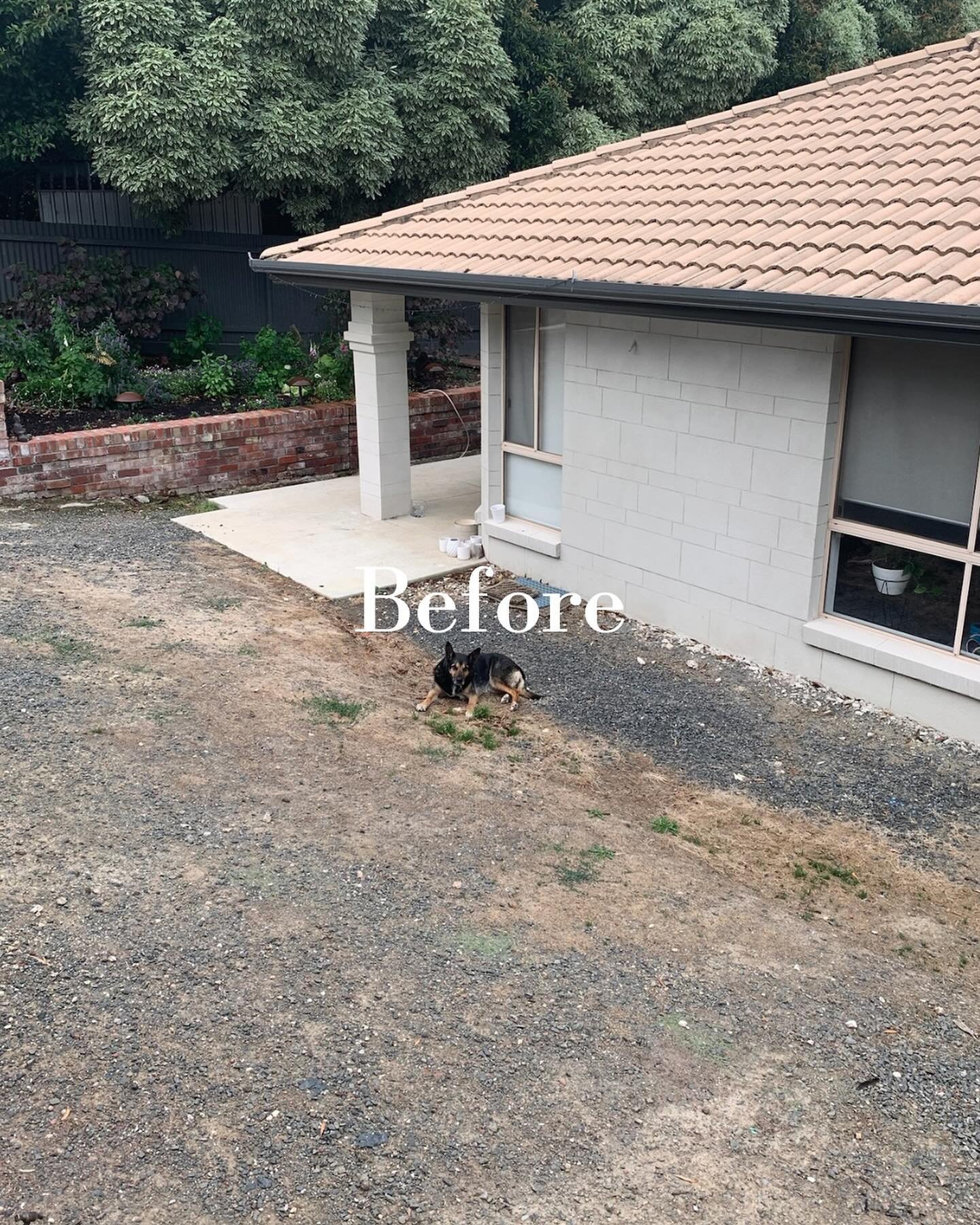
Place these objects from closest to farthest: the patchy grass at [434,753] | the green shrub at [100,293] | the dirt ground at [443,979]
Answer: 1. the dirt ground at [443,979]
2. the patchy grass at [434,753]
3. the green shrub at [100,293]

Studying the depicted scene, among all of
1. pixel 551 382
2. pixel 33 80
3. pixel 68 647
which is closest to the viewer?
pixel 68 647

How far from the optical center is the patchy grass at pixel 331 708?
25.1ft

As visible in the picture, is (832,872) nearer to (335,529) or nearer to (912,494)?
(912,494)

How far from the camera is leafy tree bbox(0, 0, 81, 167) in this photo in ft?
49.4

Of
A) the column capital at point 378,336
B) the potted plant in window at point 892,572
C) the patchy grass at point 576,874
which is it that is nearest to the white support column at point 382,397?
the column capital at point 378,336

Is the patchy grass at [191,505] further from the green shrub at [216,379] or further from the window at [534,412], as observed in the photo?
the window at [534,412]

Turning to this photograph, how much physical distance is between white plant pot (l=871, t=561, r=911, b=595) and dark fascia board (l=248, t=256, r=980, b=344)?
5.65 ft

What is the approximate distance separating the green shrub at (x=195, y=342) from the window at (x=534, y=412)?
23.7 ft

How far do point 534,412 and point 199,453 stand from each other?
15.9 feet

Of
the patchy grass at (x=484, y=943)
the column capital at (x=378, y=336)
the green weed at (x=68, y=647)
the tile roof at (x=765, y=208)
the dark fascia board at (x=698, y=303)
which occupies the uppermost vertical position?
the tile roof at (x=765, y=208)

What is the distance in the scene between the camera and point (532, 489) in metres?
10.6

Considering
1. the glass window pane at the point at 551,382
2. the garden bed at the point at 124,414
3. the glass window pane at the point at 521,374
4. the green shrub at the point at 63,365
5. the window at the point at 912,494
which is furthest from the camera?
the green shrub at the point at 63,365

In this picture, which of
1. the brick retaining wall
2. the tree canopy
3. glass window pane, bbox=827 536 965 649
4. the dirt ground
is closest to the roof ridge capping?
the brick retaining wall

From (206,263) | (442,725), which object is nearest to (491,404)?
(442,725)
